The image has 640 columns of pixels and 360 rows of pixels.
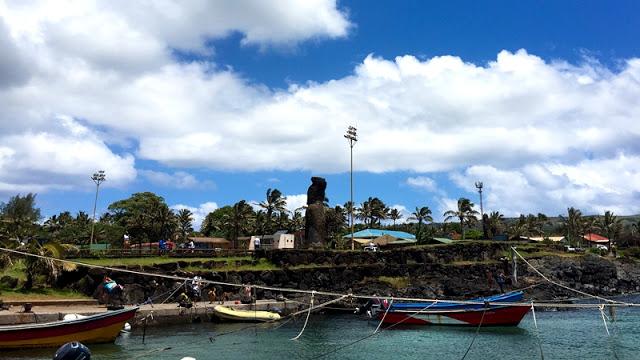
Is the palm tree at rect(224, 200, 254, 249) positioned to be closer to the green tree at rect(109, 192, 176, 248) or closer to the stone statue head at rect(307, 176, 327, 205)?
the green tree at rect(109, 192, 176, 248)

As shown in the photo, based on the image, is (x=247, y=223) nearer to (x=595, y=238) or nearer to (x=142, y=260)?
(x=142, y=260)

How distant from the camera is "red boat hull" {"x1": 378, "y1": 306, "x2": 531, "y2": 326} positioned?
32.0m

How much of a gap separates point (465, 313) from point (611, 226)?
75050 mm

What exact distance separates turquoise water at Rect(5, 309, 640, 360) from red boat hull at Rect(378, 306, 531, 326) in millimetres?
482

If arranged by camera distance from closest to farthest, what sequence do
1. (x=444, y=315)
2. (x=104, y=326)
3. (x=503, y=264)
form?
(x=104, y=326) < (x=444, y=315) < (x=503, y=264)

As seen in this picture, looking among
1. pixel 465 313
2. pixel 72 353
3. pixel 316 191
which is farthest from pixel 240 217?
pixel 72 353

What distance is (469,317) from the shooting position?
32.6 meters

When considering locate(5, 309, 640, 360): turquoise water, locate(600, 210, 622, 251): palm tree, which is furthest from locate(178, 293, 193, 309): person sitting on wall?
locate(600, 210, 622, 251): palm tree

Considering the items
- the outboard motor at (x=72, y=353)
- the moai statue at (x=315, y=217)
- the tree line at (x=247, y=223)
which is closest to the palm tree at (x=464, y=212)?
the tree line at (x=247, y=223)

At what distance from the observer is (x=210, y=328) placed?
102 feet

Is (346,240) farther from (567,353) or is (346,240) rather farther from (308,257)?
(567,353)

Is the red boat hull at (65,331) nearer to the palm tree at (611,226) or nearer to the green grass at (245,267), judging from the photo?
the green grass at (245,267)

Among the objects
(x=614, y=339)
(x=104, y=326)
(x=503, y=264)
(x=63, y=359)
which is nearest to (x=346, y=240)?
(x=503, y=264)

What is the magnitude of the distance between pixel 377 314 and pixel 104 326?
1880 centimetres
